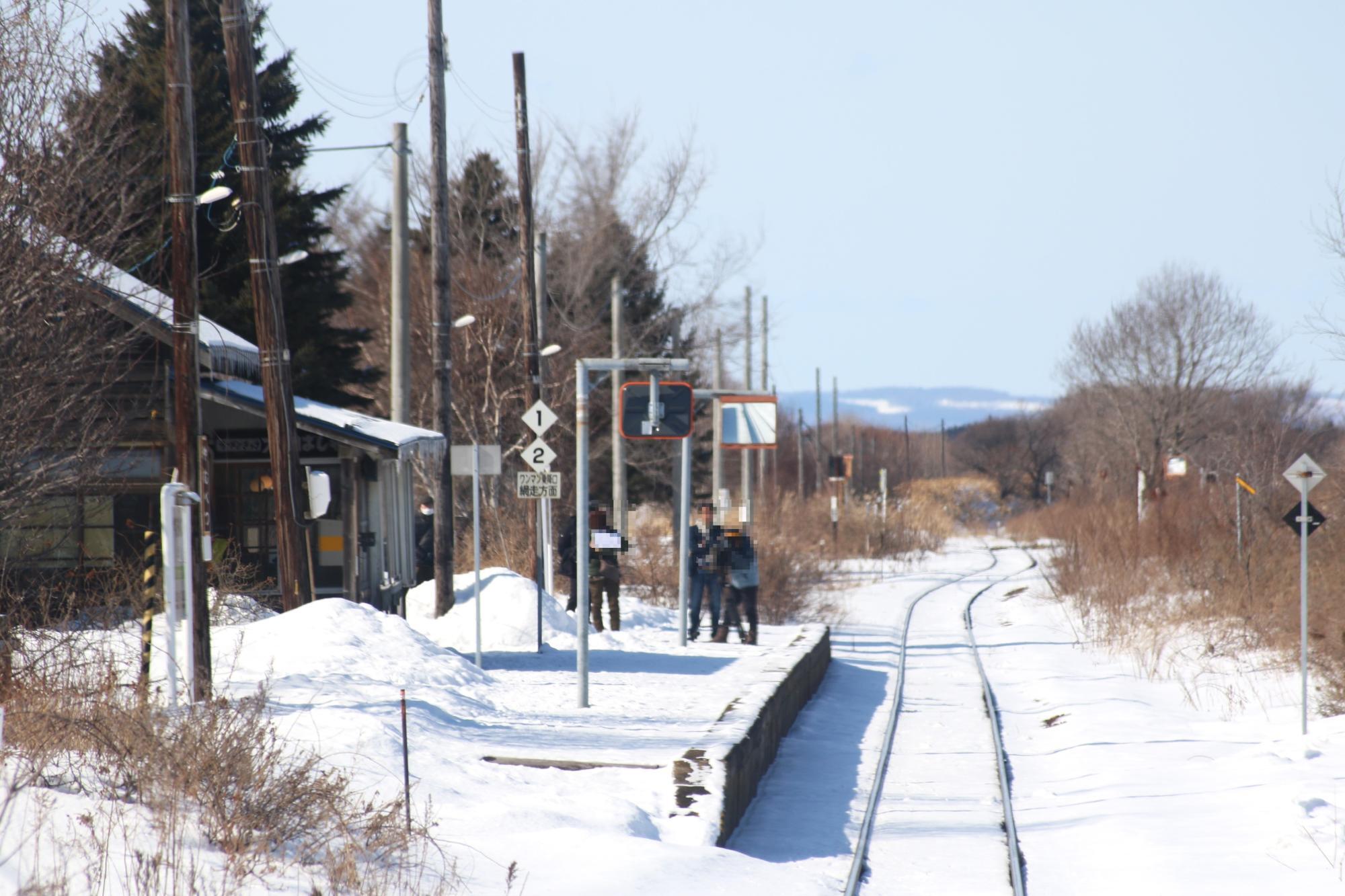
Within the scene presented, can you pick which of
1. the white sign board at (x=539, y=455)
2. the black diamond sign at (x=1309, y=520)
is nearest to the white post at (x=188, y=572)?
the white sign board at (x=539, y=455)

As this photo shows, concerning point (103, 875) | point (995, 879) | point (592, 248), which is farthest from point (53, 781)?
point (592, 248)

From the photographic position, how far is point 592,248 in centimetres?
4203

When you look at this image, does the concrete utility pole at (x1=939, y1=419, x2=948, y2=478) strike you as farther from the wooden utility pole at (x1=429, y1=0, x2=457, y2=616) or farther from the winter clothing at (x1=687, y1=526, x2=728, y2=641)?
the wooden utility pole at (x1=429, y1=0, x2=457, y2=616)

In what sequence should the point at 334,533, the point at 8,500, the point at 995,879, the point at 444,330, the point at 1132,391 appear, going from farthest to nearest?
the point at 1132,391 → the point at 334,533 → the point at 444,330 → the point at 8,500 → the point at 995,879

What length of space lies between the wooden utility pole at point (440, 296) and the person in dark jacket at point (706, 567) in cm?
341

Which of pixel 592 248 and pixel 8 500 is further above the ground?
pixel 592 248

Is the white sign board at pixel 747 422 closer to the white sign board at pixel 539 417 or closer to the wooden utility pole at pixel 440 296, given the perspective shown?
the white sign board at pixel 539 417

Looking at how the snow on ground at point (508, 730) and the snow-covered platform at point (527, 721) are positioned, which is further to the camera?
the snow-covered platform at point (527, 721)

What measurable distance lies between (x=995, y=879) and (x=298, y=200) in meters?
25.3

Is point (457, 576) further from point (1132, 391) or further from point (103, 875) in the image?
point (1132, 391)

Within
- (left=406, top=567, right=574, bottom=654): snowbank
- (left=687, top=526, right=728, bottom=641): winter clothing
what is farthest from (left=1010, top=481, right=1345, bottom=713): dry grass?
(left=406, top=567, right=574, bottom=654): snowbank

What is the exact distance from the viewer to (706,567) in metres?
20.1

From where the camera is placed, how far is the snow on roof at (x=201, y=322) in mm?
14508

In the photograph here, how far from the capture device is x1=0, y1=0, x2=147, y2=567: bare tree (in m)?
10.7
